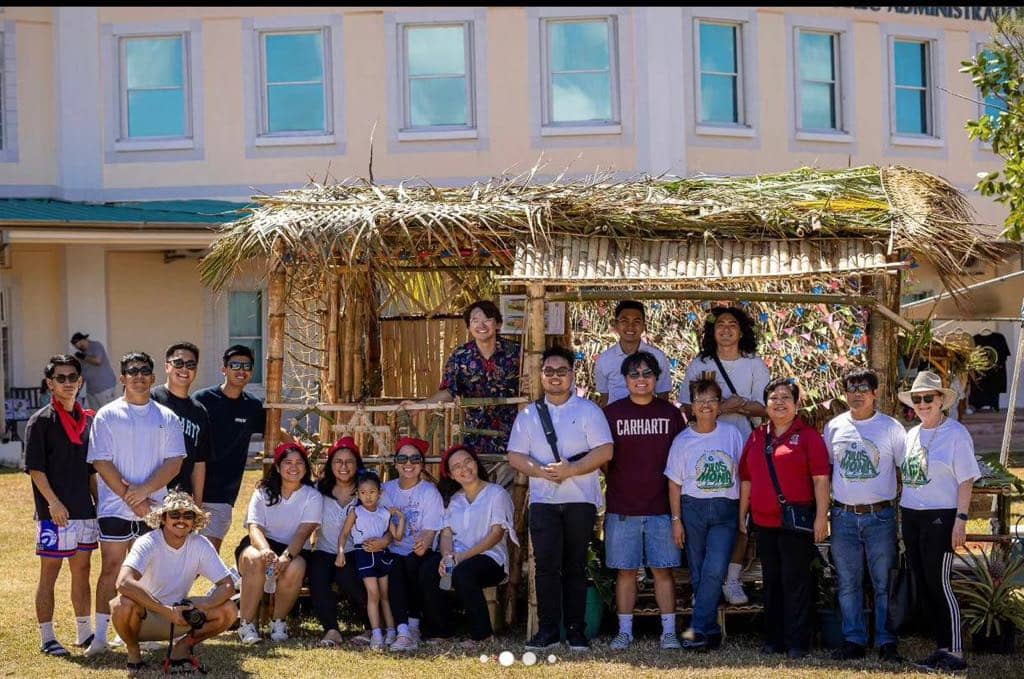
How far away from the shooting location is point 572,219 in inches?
348

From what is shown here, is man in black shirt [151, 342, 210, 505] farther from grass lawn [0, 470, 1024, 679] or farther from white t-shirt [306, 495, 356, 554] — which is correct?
grass lawn [0, 470, 1024, 679]

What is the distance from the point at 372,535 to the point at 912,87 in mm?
14077

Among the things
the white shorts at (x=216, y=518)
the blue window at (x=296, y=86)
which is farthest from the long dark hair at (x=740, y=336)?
the blue window at (x=296, y=86)

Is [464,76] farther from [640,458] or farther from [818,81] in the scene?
[640,458]

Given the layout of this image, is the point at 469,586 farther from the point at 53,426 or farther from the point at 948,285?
the point at 948,285

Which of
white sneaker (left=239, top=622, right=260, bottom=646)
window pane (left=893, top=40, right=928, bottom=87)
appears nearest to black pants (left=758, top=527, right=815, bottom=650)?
white sneaker (left=239, top=622, right=260, bottom=646)

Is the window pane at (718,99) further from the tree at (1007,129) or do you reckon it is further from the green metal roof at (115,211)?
the tree at (1007,129)

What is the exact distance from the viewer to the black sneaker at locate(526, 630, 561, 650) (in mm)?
7980

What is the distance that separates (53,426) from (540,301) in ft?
Result: 9.34

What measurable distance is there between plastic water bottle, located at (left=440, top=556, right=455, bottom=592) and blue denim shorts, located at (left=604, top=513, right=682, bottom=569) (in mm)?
904

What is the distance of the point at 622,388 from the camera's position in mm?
8852

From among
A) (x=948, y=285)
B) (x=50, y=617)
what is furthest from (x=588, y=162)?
(x=50, y=617)

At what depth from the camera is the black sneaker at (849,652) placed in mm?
7680

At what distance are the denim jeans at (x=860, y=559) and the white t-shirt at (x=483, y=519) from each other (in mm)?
1867
